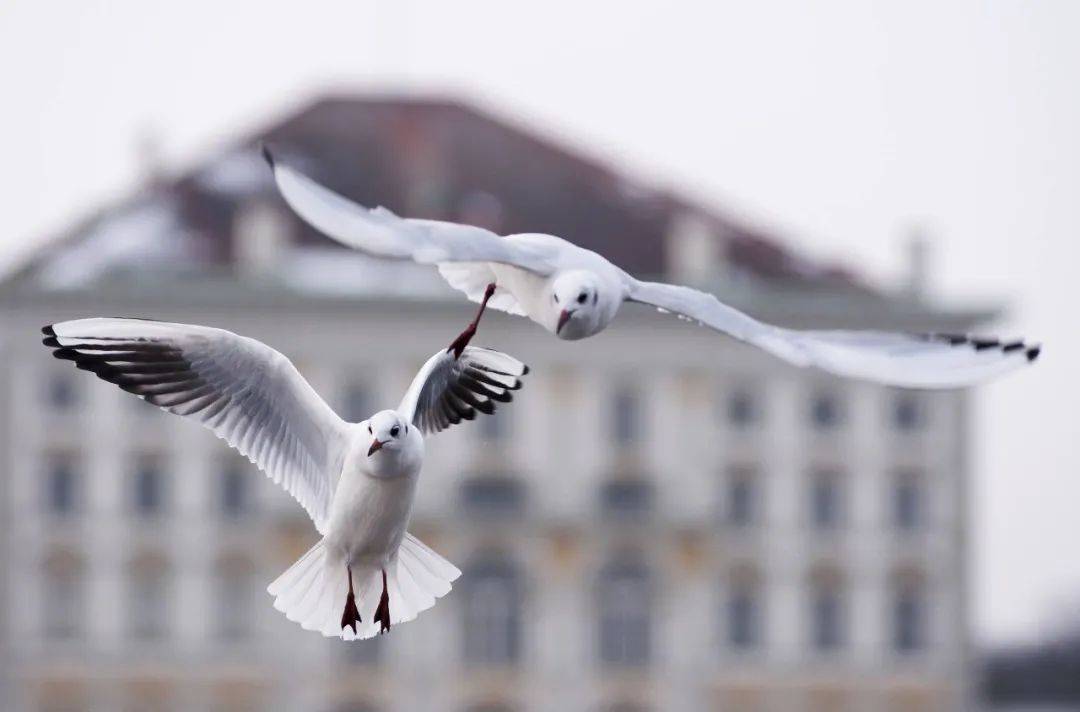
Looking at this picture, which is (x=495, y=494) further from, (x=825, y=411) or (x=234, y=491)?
(x=825, y=411)

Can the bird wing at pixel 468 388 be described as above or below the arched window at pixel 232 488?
below

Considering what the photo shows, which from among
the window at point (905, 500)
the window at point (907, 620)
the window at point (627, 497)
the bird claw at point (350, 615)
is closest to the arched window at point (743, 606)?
the window at point (627, 497)

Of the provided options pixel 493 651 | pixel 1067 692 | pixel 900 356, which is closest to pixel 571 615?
pixel 493 651

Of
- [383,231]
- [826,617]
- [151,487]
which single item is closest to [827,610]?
[826,617]

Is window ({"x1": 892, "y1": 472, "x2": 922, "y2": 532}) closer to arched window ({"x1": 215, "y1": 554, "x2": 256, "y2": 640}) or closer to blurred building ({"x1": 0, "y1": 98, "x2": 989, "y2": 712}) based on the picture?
blurred building ({"x1": 0, "y1": 98, "x2": 989, "y2": 712})

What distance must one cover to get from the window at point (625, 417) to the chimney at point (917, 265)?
7.48 m

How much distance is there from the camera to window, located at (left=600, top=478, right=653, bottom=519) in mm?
80438

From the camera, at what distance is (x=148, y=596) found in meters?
80.3

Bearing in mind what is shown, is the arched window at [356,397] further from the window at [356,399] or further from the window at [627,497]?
the window at [627,497]

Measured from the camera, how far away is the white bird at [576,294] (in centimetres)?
1198

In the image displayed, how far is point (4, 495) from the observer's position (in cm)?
8069

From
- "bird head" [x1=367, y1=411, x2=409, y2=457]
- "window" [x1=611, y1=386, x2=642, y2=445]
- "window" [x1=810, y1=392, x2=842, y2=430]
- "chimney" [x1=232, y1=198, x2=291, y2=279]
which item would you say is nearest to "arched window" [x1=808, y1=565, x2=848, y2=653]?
"window" [x1=810, y1=392, x2=842, y2=430]

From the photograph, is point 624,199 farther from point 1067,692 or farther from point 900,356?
point 900,356

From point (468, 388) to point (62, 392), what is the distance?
215 ft
